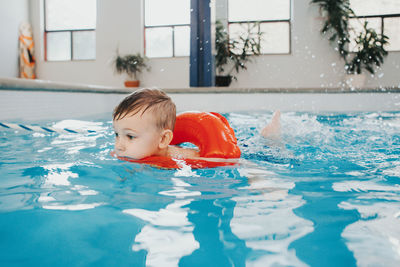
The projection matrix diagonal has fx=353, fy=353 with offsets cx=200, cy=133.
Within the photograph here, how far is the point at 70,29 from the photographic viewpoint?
8508 mm

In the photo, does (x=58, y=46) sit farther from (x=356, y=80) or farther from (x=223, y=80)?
(x=356, y=80)

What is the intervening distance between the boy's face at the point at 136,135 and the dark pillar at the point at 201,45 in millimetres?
4118

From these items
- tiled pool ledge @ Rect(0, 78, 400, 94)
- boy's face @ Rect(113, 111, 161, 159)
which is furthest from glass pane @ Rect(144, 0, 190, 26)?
boy's face @ Rect(113, 111, 161, 159)

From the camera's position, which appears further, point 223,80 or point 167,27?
point 167,27

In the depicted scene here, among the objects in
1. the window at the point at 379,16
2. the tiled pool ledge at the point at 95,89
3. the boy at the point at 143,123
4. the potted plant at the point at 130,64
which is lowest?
the boy at the point at 143,123

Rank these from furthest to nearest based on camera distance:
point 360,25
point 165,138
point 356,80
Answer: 1. point 360,25
2. point 356,80
3. point 165,138

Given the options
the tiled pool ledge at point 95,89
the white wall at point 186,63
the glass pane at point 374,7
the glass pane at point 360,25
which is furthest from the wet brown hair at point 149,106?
the glass pane at point 374,7

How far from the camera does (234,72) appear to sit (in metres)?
8.00

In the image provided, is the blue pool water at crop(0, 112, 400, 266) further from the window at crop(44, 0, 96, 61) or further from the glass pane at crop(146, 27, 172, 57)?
the window at crop(44, 0, 96, 61)

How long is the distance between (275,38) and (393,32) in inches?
97.5

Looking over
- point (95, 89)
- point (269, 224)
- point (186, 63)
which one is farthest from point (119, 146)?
point (186, 63)

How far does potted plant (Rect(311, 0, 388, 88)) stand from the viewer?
23.3 ft

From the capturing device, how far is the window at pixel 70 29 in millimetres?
8492

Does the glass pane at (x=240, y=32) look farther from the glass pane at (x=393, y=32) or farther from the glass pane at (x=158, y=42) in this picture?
the glass pane at (x=393, y=32)
